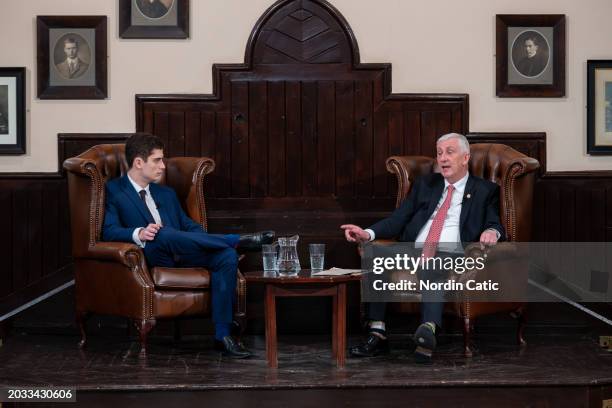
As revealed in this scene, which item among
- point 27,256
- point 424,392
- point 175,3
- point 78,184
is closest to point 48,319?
point 27,256

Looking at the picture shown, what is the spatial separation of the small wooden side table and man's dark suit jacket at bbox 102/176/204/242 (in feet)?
2.57

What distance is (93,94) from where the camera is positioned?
5863 mm

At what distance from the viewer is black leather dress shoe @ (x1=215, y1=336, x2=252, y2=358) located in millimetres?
4852

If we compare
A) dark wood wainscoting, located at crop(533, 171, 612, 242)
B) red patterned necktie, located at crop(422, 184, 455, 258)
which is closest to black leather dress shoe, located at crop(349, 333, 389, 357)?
red patterned necktie, located at crop(422, 184, 455, 258)

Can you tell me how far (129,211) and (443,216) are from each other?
5.65 ft

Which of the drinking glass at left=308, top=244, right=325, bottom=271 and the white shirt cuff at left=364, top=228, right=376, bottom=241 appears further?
the white shirt cuff at left=364, top=228, right=376, bottom=241

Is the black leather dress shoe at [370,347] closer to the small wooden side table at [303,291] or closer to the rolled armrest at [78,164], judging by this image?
the small wooden side table at [303,291]

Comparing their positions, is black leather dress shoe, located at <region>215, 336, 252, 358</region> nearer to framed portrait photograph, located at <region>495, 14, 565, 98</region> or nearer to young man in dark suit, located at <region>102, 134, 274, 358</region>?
young man in dark suit, located at <region>102, 134, 274, 358</region>

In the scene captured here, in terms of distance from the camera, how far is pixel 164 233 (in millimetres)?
4949

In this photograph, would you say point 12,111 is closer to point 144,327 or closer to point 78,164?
point 78,164

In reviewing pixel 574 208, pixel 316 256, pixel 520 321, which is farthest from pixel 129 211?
pixel 574 208

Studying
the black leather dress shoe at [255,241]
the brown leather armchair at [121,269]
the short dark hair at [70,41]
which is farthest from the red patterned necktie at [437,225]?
the short dark hair at [70,41]

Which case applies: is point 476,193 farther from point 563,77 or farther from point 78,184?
point 78,184

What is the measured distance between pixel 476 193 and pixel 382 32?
1.39m
